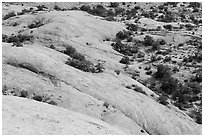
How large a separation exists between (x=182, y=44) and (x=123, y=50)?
6713 millimetres

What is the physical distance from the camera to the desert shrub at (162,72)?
27755mm

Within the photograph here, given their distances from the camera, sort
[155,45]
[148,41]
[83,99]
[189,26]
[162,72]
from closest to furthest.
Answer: [83,99], [162,72], [155,45], [148,41], [189,26]

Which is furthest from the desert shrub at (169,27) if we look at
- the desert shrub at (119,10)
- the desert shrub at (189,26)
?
the desert shrub at (119,10)

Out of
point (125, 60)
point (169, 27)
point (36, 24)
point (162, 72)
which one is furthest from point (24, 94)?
point (169, 27)

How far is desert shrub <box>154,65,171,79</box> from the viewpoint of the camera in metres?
27.8

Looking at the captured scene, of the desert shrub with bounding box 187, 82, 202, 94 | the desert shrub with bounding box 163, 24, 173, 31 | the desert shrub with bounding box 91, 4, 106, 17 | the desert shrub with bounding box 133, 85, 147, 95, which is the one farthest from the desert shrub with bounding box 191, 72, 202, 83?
the desert shrub with bounding box 91, 4, 106, 17

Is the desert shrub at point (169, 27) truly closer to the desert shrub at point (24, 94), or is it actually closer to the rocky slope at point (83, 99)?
the rocky slope at point (83, 99)

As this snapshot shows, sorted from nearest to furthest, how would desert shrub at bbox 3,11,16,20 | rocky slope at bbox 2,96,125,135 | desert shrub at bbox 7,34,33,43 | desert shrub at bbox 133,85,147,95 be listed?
rocky slope at bbox 2,96,125,135 → desert shrub at bbox 133,85,147,95 → desert shrub at bbox 7,34,33,43 → desert shrub at bbox 3,11,16,20

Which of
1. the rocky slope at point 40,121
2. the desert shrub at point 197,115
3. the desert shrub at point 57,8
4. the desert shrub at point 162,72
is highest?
the rocky slope at point 40,121

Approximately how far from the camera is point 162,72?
2795 cm

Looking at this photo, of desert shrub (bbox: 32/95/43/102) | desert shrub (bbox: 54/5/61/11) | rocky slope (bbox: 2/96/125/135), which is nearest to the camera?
rocky slope (bbox: 2/96/125/135)

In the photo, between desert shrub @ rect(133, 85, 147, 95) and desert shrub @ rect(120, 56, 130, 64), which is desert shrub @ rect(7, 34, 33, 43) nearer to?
desert shrub @ rect(120, 56, 130, 64)

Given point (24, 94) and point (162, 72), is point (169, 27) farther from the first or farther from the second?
point (24, 94)

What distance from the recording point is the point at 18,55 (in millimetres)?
21016
